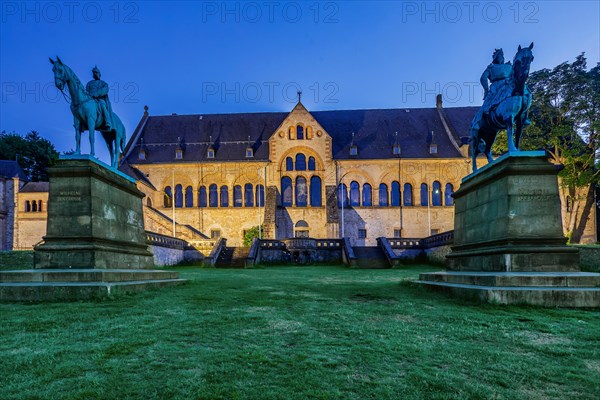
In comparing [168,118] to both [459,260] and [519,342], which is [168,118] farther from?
[519,342]

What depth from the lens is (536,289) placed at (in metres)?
7.71

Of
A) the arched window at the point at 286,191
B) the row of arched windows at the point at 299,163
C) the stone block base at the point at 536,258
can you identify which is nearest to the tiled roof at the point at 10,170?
the arched window at the point at 286,191

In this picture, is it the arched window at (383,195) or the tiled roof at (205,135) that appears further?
the tiled roof at (205,135)

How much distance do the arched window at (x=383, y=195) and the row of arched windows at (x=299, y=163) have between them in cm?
832

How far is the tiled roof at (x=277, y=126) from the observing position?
46156mm

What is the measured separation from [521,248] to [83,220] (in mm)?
11705

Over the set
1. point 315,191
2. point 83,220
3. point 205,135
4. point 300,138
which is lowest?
point 83,220

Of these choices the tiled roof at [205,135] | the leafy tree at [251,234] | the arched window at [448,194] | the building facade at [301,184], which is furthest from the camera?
the tiled roof at [205,135]

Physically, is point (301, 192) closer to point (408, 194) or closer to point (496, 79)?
point (408, 194)

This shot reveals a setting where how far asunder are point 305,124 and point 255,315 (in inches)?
1542

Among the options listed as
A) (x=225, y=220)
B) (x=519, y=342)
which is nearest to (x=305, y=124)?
(x=225, y=220)

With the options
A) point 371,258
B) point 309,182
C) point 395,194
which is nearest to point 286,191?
point 309,182

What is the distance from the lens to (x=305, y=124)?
44.4m

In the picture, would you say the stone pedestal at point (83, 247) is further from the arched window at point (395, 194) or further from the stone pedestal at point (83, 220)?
the arched window at point (395, 194)
